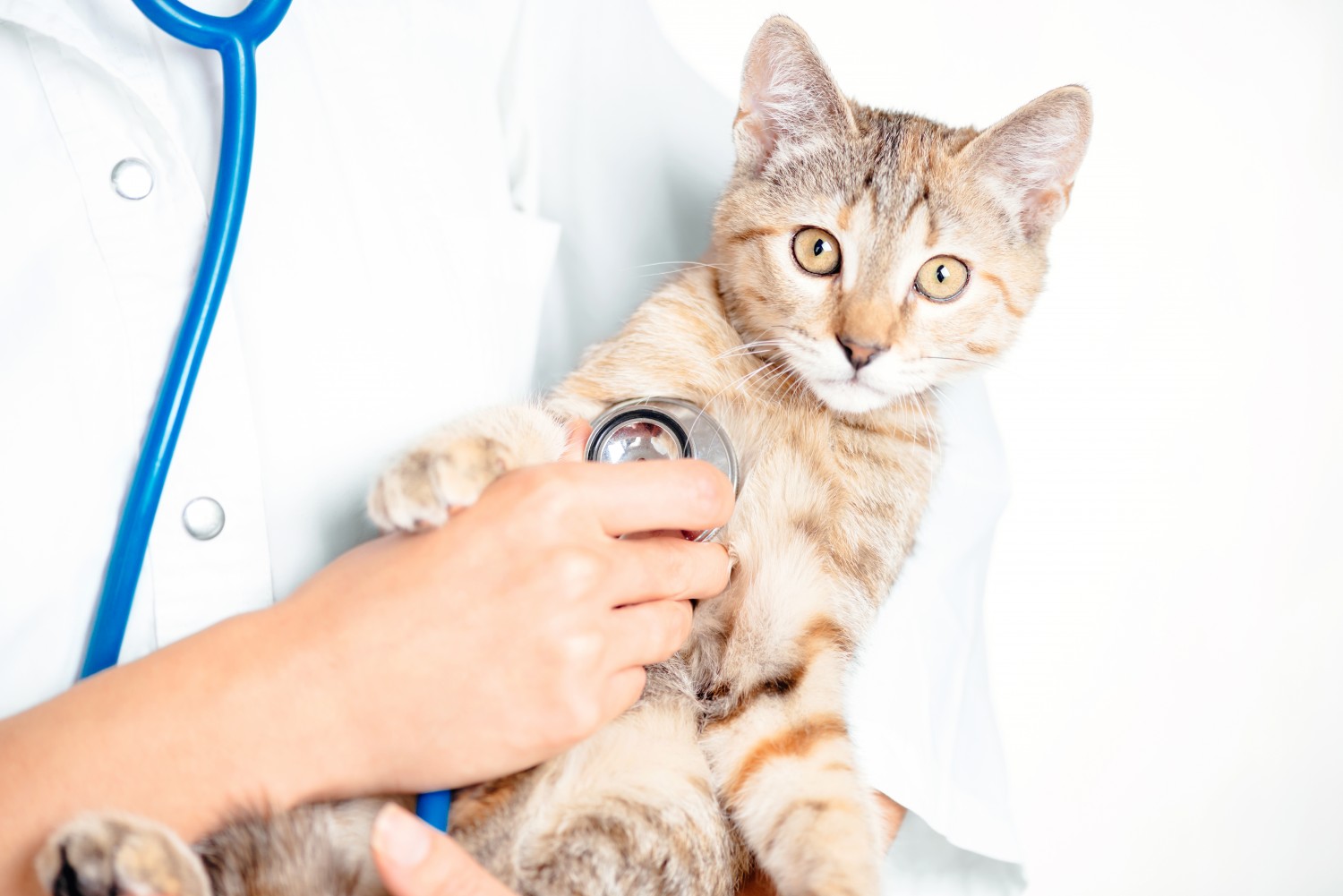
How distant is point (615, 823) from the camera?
43.1 inches

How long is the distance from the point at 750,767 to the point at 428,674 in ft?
1.64

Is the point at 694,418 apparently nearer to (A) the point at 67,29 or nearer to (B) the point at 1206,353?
(A) the point at 67,29

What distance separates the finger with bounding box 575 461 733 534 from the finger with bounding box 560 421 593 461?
0.21 meters

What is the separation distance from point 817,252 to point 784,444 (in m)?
0.31

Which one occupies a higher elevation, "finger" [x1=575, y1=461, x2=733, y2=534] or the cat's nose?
the cat's nose

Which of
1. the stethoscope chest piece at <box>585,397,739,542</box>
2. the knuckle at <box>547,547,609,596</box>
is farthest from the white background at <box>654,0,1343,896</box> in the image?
the knuckle at <box>547,547,609,596</box>

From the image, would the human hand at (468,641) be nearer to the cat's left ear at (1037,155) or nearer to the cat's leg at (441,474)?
the cat's leg at (441,474)

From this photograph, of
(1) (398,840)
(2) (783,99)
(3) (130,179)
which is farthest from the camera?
(2) (783,99)

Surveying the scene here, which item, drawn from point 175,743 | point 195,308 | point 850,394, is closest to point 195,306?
point 195,308

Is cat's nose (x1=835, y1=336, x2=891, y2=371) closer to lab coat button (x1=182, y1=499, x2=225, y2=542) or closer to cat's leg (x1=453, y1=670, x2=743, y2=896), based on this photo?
cat's leg (x1=453, y1=670, x2=743, y2=896)

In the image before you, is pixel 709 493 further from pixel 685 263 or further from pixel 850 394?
pixel 685 263

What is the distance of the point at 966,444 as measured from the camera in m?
1.59

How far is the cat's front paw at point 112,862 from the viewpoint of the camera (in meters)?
0.83

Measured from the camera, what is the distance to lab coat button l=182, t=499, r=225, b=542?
3.45 feet
